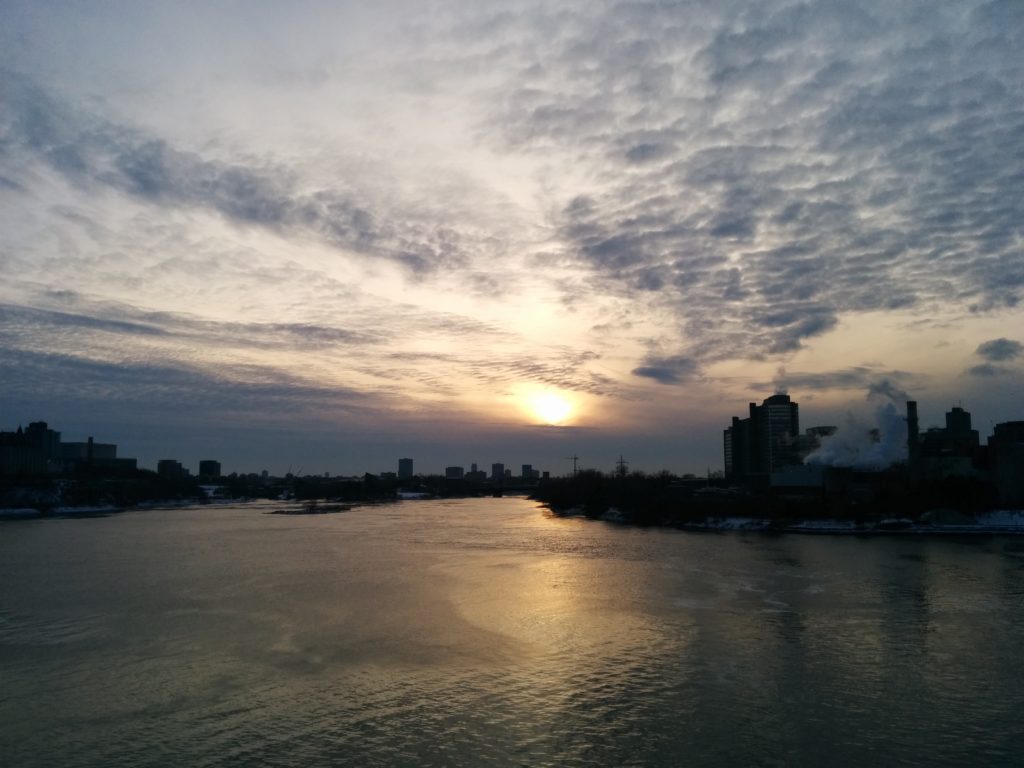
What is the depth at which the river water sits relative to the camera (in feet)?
28.6

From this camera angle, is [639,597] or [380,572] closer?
[639,597]

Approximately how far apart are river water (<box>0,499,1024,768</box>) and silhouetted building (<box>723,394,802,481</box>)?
A: 216ft

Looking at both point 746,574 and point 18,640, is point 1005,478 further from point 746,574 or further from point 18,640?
point 18,640

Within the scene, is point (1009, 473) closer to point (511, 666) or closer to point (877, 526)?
point (877, 526)

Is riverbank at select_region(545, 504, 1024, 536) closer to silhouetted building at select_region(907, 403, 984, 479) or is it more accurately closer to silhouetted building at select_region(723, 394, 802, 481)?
silhouetted building at select_region(907, 403, 984, 479)

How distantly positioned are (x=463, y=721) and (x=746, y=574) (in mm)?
15726

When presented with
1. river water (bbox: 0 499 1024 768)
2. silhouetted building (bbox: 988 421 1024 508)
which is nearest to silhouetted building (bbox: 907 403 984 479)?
silhouetted building (bbox: 988 421 1024 508)

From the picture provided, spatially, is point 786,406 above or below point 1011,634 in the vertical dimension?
above

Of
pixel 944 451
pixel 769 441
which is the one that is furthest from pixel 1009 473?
pixel 769 441

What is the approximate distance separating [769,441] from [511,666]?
86559mm

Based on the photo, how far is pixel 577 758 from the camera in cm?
829

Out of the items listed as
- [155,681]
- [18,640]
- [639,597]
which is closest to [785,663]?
[639,597]

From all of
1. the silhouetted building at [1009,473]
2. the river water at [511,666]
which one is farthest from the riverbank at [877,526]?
the river water at [511,666]

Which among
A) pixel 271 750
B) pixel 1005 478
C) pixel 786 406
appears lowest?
pixel 271 750
